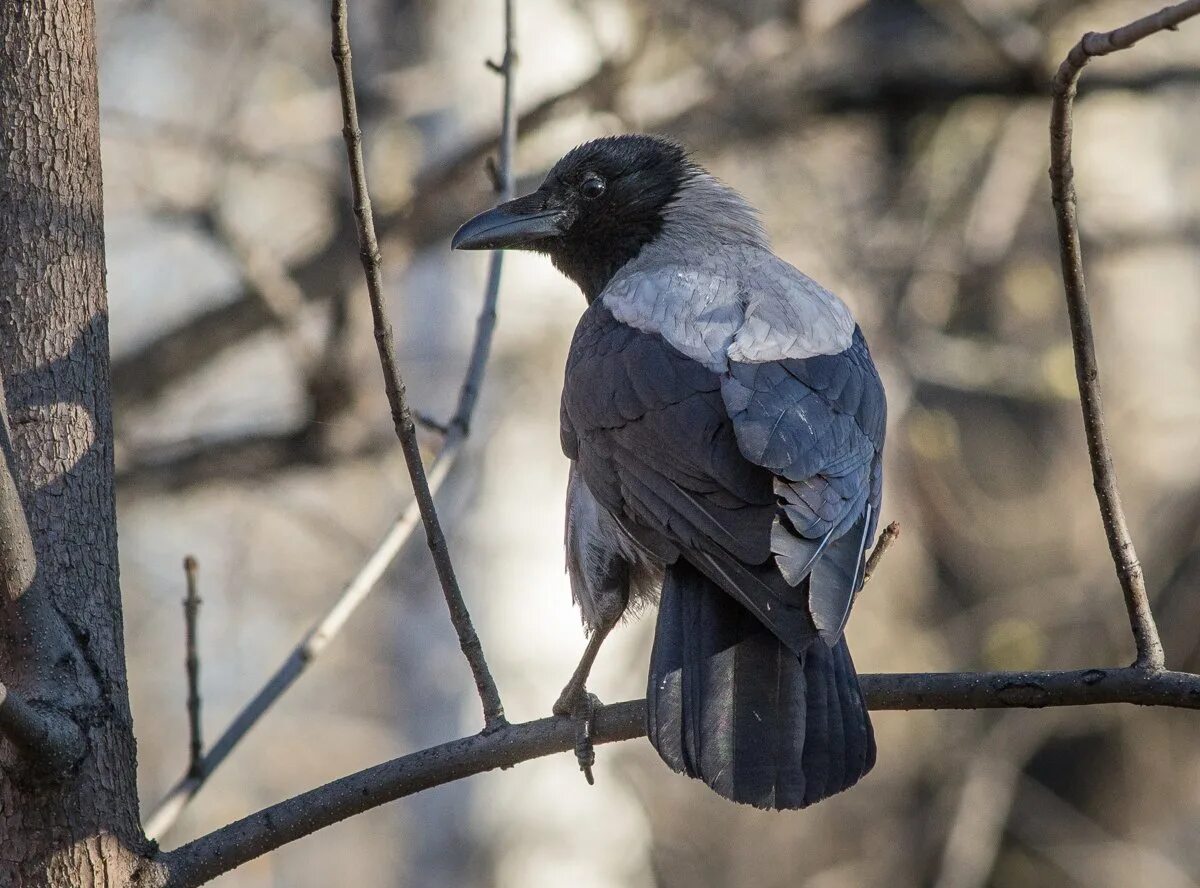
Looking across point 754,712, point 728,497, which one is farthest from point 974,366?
point 754,712

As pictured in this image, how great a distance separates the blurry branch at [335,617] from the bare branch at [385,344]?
9 cm

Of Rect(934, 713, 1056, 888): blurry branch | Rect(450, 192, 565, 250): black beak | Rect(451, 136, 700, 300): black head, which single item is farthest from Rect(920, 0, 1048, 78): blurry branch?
Rect(934, 713, 1056, 888): blurry branch

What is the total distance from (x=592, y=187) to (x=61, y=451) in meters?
2.24

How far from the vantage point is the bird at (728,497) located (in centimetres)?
247

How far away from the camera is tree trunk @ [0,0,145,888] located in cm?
212

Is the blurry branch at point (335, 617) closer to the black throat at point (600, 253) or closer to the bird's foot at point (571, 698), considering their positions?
the bird's foot at point (571, 698)

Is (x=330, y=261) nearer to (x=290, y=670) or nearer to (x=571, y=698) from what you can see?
(x=290, y=670)

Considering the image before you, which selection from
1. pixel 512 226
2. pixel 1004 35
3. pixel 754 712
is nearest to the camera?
pixel 754 712

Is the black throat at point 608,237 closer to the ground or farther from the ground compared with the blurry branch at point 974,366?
farther from the ground

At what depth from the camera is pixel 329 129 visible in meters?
7.07

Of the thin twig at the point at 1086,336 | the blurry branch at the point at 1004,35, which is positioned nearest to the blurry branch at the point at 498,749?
the thin twig at the point at 1086,336

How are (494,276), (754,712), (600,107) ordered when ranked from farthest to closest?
(600,107), (494,276), (754,712)

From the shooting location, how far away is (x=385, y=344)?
233 centimetres

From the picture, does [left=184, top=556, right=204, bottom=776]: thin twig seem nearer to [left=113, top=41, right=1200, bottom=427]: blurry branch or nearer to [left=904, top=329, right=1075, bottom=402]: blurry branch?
[left=113, top=41, right=1200, bottom=427]: blurry branch
